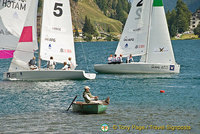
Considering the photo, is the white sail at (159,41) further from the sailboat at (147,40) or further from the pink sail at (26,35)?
the pink sail at (26,35)

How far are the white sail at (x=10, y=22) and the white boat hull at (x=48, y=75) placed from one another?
2.62m

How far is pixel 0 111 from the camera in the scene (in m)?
30.1

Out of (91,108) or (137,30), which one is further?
(137,30)

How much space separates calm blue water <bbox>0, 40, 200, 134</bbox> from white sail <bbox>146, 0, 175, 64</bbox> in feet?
9.75

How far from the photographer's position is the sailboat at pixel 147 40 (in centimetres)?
5122

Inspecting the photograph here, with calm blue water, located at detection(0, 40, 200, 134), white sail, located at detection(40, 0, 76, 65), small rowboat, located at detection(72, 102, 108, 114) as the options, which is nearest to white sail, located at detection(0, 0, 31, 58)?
white sail, located at detection(40, 0, 76, 65)

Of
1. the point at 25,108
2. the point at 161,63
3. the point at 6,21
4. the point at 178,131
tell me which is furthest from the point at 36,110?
the point at 161,63

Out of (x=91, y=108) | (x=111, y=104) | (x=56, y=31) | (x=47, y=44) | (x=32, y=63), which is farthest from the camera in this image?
(x=56, y=31)

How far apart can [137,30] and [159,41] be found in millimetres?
3073

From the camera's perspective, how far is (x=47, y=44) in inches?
1779

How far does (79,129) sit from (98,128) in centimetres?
112

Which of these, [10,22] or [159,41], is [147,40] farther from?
[10,22]

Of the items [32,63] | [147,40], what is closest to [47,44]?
[32,63]

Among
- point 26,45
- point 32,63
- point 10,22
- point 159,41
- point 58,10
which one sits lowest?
point 32,63
